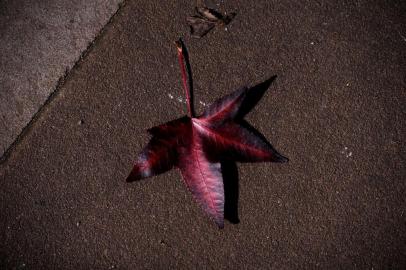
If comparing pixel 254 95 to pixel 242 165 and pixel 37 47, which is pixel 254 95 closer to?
pixel 242 165

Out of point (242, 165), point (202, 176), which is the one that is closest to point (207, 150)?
point (202, 176)

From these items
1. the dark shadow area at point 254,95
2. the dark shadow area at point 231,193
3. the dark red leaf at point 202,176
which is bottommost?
the dark shadow area at point 231,193

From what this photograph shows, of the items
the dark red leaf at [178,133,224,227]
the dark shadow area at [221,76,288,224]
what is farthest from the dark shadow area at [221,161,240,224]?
the dark red leaf at [178,133,224,227]

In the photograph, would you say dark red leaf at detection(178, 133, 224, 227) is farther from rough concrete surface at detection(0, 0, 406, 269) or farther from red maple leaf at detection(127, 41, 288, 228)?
rough concrete surface at detection(0, 0, 406, 269)

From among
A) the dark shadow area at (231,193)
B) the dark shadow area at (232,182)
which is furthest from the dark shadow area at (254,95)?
the dark shadow area at (231,193)

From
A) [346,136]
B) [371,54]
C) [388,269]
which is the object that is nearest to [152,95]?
[346,136]

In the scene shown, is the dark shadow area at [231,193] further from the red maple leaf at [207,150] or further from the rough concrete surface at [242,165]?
the red maple leaf at [207,150]

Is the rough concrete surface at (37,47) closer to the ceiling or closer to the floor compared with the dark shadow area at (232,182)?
closer to the ceiling
